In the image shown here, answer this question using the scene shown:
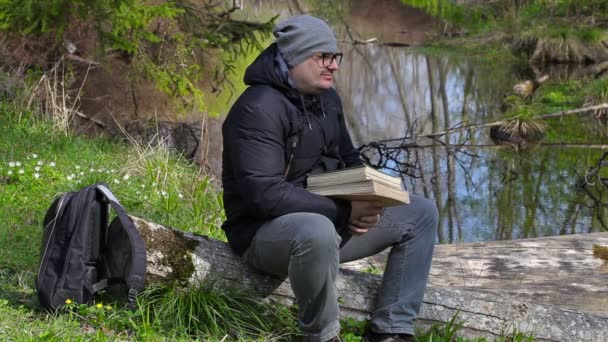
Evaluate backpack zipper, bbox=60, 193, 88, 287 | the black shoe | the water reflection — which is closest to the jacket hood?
backpack zipper, bbox=60, 193, 88, 287

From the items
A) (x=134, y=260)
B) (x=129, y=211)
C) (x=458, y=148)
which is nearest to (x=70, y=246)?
(x=134, y=260)

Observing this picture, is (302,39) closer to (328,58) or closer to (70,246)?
(328,58)

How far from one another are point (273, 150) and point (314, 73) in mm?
366

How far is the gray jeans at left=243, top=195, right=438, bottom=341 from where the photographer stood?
3408mm

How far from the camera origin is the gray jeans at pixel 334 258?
11.2 feet

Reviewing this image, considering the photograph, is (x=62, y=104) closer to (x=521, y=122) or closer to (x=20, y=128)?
(x=20, y=128)

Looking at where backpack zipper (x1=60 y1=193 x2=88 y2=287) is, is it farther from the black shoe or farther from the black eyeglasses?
the black shoe

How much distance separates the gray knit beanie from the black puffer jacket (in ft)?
0.20

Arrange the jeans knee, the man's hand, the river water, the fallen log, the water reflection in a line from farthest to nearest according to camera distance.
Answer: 1. the river water
2. the water reflection
3. the fallen log
4. the man's hand
5. the jeans knee

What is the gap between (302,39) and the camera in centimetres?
363

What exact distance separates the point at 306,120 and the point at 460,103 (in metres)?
13.2

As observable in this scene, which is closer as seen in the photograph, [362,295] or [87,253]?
[87,253]

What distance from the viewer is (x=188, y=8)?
11.3m

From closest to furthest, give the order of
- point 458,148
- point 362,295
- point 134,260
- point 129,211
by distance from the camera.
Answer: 1. point 134,260
2. point 362,295
3. point 129,211
4. point 458,148
